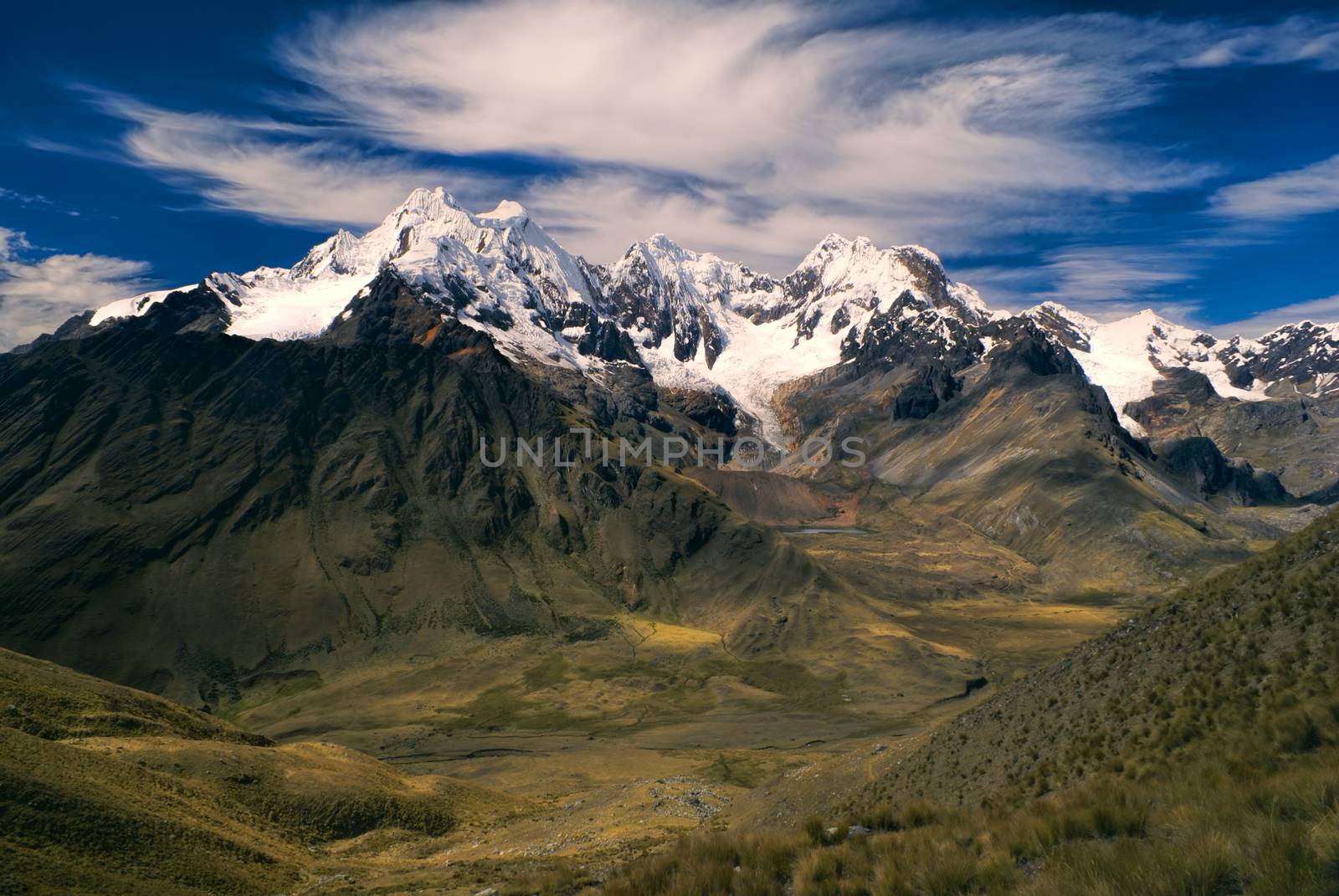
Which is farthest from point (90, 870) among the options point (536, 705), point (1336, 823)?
point (536, 705)

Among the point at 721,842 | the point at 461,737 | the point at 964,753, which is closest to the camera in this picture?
the point at 721,842

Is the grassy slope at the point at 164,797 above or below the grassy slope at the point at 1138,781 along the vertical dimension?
below

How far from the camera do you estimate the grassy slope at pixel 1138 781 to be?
1053cm

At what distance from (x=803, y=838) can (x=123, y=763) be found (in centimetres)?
4514

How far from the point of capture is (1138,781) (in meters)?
21.2

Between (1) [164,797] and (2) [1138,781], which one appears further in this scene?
(1) [164,797]

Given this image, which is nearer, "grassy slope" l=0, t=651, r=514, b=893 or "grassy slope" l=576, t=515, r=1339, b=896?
"grassy slope" l=576, t=515, r=1339, b=896

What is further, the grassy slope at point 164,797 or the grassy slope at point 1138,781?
the grassy slope at point 164,797

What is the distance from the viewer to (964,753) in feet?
129

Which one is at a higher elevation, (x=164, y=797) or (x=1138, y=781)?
(x=1138, y=781)

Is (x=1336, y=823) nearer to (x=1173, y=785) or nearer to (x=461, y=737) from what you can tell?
(x=1173, y=785)

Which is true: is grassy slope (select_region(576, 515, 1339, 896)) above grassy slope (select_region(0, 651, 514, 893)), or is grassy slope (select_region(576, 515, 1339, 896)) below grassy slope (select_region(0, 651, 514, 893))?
above

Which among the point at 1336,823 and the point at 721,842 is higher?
the point at 1336,823

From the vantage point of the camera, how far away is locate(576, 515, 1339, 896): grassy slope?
10531mm
